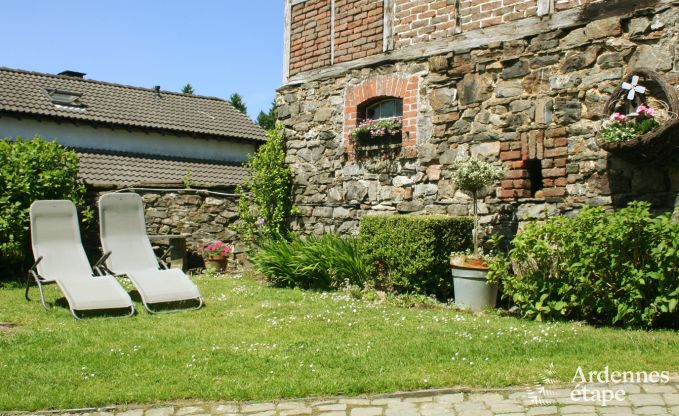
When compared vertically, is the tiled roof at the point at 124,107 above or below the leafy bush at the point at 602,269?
above

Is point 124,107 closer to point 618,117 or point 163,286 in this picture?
point 163,286

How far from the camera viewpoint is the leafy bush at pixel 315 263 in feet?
27.8

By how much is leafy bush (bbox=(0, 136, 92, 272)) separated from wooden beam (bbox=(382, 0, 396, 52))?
5.33 m

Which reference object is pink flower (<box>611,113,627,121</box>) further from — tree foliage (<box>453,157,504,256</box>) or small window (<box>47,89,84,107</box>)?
small window (<box>47,89,84,107</box>)

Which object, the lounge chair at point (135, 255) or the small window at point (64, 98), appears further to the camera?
the small window at point (64, 98)

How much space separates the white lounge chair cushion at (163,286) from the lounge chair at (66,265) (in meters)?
0.24

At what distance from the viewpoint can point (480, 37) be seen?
810 centimetres

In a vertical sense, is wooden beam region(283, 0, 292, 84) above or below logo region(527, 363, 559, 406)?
above

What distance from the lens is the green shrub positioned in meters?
7.58

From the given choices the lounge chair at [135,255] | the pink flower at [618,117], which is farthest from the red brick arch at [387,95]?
the lounge chair at [135,255]

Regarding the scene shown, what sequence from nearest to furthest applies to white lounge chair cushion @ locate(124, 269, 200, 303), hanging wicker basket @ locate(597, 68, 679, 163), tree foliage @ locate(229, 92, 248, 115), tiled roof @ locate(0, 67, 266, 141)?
hanging wicker basket @ locate(597, 68, 679, 163), white lounge chair cushion @ locate(124, 269, 200, 303), tiled roof @ locate(0, 67, 266, 141), tree foliage @ locate(229, 92, 248, 115)

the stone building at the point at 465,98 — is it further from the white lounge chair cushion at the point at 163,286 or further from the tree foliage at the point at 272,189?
the white lounge chair cushion at the point at 163,286

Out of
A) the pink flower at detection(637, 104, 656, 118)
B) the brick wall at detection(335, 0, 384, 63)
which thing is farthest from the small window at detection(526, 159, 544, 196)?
the brick wall at detection(335, 0, 384, 63)

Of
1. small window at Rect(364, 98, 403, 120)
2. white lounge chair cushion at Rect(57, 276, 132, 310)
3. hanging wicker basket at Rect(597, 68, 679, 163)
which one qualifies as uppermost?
small window at Rect(364, 98, 403, 120)
